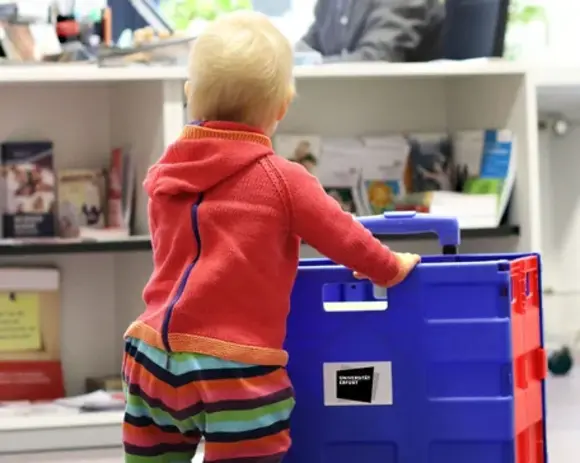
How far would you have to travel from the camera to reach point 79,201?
256 cm

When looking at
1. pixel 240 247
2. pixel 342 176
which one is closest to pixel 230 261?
pixel 240 247

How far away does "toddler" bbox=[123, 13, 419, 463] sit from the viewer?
1434mm

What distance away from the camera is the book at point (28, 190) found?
2498 mm

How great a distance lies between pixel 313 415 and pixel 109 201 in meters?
1.19

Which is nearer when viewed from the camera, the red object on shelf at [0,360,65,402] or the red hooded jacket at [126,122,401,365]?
the red hooded jacket at [126,122,401,365]

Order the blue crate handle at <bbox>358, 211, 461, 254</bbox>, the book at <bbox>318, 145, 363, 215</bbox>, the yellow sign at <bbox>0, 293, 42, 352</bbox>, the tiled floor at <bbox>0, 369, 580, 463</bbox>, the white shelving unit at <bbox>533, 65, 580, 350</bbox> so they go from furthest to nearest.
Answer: the white shelving unit at <bbox>533, 65, 580, 350</bbox>, the book at <bbox>318, 145, 363, 215</bbox>, the yellow sign at <bbox>0, 293, 42, 352</bbox>, the tiled floor at <bbox>0, 369, 580, 463</bbox>, the blue crate handle at <bbox>358, 211, 461, 254</bbox>

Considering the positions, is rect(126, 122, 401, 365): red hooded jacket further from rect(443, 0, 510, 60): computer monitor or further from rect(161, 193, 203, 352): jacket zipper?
rect(443, 0, 510, 60): computer monitor

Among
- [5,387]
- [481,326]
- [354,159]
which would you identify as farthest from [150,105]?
[481,326]

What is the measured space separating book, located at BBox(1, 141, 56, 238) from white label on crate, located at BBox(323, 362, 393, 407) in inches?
46.2

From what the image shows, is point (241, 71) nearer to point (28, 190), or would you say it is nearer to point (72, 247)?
point (72, 247)

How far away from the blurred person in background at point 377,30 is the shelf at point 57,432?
36.6 inches

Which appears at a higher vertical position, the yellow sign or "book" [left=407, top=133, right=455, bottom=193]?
"book" [left=407, top=133, right=455, bottom=193]

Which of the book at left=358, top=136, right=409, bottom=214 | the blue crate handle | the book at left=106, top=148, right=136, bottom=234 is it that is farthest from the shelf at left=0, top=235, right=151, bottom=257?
the blue crate handle

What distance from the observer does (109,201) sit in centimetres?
258
